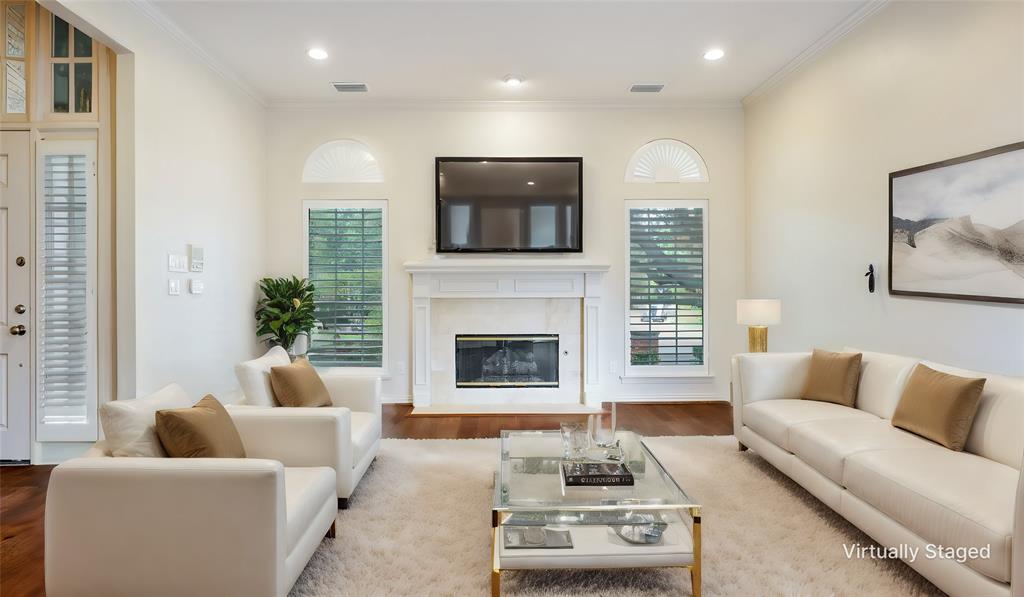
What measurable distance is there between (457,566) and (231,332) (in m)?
3.30

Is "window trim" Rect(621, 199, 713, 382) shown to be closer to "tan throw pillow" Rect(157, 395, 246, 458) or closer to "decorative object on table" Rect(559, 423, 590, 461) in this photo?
"decorative object on table" Rect(559, 423, 590, 461)

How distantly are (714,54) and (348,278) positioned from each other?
13.0 ft

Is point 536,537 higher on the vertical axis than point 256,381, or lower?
lower

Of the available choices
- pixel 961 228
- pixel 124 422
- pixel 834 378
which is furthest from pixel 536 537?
pixel 961 228

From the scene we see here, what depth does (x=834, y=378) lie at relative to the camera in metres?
3.28

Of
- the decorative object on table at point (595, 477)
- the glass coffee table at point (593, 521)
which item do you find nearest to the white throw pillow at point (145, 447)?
the glass coffee table at point (593, 521)

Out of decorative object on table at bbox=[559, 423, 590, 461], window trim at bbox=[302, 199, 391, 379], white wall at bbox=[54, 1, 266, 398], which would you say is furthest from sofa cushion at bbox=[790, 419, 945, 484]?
white wall at bbox=[54, 1, 266, 398]

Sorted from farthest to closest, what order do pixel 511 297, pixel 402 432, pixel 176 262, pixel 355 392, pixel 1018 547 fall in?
pixel 511 297 < pixel 402 432 < pixel 176 262 < pixel 355 392 < pixel 1018 547

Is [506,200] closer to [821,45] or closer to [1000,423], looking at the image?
[821,45]

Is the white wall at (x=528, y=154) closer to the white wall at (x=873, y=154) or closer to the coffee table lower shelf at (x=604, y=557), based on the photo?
the white wall at (x=873, y=154)

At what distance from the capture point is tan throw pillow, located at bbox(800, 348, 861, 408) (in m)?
3.22

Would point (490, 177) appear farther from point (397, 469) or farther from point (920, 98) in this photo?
point (920, 98)

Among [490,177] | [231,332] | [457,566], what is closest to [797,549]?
[457,566]

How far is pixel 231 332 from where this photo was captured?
4441 millimetres
